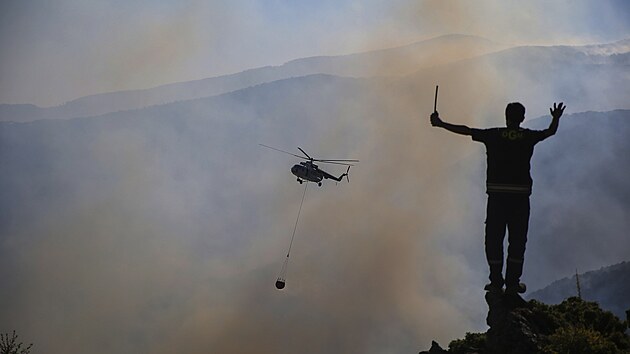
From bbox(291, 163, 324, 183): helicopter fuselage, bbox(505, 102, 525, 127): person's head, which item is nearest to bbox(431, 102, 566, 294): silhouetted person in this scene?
bbox(505, 102, 525, 127): person's head

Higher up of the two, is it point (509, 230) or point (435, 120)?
point (435, 120)

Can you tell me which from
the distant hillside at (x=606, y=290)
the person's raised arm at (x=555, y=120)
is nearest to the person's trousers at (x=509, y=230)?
the person's raised arm at (x=555, y=120)

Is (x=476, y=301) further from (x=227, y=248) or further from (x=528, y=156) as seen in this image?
(x=528, y=156)

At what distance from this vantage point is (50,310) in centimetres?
14288

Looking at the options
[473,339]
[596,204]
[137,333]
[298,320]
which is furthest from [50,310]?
[473,339]

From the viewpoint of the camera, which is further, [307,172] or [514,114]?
[307,172]

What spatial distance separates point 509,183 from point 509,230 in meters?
1.07

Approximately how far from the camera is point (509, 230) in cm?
1577

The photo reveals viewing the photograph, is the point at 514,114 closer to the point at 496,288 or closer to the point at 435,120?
the point at 435,120

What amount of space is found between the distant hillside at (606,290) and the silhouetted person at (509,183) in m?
96.9

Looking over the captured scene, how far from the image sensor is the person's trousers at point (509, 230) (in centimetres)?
1555

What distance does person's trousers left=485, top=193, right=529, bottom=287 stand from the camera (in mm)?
15547

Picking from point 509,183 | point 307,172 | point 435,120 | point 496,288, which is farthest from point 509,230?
point 307,172

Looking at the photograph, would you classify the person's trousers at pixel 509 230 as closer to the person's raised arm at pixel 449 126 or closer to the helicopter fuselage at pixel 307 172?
the person's raised arm at pixel 449 126
